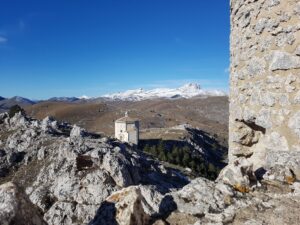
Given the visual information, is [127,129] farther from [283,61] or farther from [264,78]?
[283,61]

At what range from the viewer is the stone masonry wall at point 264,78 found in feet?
24.8

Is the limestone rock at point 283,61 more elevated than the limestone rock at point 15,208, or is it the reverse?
the limestone rock at point 283,61

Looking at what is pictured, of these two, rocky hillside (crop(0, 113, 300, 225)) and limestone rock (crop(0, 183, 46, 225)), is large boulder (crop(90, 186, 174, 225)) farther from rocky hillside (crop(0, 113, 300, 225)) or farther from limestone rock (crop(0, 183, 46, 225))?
limestone rock (crop(0, 183, 46, 225))

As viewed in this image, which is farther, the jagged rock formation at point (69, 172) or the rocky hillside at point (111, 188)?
the jagged rock formation at point (69, 172)

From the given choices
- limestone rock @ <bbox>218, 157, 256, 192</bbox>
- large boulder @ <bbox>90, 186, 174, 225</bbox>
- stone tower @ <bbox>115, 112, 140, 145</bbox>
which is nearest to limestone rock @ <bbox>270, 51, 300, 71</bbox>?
limestone rock @ <bbox>218, 157, 256, 192</bbox>

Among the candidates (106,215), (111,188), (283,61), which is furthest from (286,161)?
(111,188)

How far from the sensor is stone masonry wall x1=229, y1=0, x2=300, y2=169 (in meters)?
7.55

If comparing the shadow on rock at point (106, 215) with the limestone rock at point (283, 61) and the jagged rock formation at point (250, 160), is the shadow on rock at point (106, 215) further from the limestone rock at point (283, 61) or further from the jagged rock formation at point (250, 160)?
the limestone rock at point (283, 61)

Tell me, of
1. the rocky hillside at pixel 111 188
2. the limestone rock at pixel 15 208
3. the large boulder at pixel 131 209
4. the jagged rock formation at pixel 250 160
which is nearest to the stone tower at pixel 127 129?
the rocky hillside at pixel 111 188

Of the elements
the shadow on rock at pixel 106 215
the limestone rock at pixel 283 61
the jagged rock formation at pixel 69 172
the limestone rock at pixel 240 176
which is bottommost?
the jagged rock formation at pixel 69 172

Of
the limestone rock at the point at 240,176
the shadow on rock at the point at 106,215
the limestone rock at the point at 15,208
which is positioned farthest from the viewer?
the limestone rock at the point at 240,176

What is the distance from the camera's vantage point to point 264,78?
27.0ft

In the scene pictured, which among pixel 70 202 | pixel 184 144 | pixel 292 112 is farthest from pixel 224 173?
pixel 184 144

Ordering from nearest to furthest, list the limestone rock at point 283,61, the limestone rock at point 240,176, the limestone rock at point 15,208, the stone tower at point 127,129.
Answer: the limestone rock at point 15,208, the limestone rock at point 240,176, the limestone rock at point 283,61, the stone tower at point 127,129
